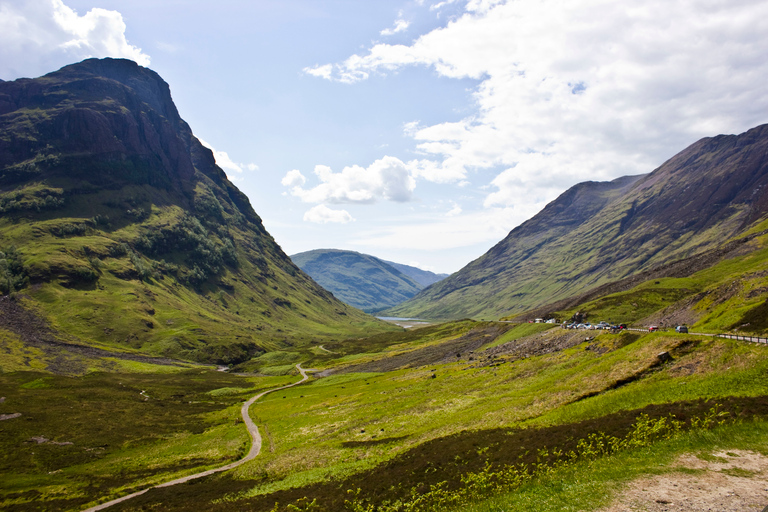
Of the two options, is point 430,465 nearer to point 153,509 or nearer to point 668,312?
point 153,509

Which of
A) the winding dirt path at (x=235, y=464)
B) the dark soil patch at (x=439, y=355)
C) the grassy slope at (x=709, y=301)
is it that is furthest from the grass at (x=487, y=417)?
the dark soil patch at (x=439, y=355)

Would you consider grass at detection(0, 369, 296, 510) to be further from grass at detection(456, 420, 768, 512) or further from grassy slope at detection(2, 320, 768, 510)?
grass at detection(456, 420, 768, 512)

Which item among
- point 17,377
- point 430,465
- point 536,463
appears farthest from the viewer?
point 17,377

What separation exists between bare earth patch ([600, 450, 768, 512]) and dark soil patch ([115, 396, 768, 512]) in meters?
5.95

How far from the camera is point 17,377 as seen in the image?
112 meters

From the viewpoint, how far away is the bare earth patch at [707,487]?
19812mm

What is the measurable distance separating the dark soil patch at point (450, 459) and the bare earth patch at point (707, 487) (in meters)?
5.95

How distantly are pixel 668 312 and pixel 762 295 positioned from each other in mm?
33610

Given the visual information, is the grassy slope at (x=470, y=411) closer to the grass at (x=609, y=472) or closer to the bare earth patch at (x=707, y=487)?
the grass at (x=609, y=472)

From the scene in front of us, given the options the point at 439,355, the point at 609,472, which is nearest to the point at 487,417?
the point at 609,472

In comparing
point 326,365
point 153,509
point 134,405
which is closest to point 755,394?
point 153,509

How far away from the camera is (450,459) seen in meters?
35.6

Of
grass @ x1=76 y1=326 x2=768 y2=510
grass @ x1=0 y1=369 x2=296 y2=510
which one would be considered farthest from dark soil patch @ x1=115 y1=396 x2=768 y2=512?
grass @ x1=0 y1=369 x2=296 y2=510

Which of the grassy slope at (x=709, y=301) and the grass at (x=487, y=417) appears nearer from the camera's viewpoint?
the grass at (x=487, y=417)
